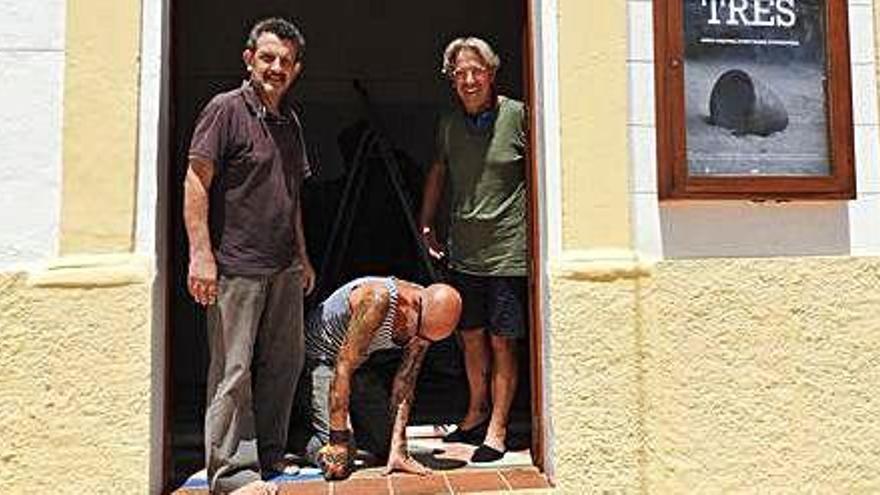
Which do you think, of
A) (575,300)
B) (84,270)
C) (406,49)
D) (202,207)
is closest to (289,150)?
(202,207)

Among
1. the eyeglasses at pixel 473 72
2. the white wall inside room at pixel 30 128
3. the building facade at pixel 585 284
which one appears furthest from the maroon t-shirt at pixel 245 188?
the eyeglasses at pixel 473 72

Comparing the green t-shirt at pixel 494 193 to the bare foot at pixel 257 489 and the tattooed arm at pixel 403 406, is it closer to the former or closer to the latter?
the tattooed arm at pixel 403 406

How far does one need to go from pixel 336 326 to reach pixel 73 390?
1.23 metres

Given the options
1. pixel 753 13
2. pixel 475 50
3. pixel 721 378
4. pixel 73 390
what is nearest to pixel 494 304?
pixel 721 378

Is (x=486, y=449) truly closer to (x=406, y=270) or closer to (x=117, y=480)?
(x=117, y=480)

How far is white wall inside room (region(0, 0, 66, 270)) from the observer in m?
3.88

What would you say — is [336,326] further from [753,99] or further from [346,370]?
[753,99]

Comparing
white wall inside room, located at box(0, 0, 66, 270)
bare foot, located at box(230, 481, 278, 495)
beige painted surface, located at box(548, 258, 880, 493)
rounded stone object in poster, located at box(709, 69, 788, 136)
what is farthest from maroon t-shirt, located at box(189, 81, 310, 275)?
rounded stone object in poster, located at box(709, 69, 788, 136)

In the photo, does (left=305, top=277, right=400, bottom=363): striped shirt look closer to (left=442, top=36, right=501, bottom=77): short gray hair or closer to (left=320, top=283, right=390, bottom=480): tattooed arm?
(left=320, top=283, right=390, bottom=480): tattooed arm

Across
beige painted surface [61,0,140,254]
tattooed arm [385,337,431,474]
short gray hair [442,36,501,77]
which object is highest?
short gray hair [442,36,501,77]

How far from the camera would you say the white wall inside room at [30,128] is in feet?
12.7

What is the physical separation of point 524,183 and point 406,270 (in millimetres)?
2237

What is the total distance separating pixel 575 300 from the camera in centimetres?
409

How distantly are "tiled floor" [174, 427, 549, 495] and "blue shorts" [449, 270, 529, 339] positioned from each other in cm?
66
